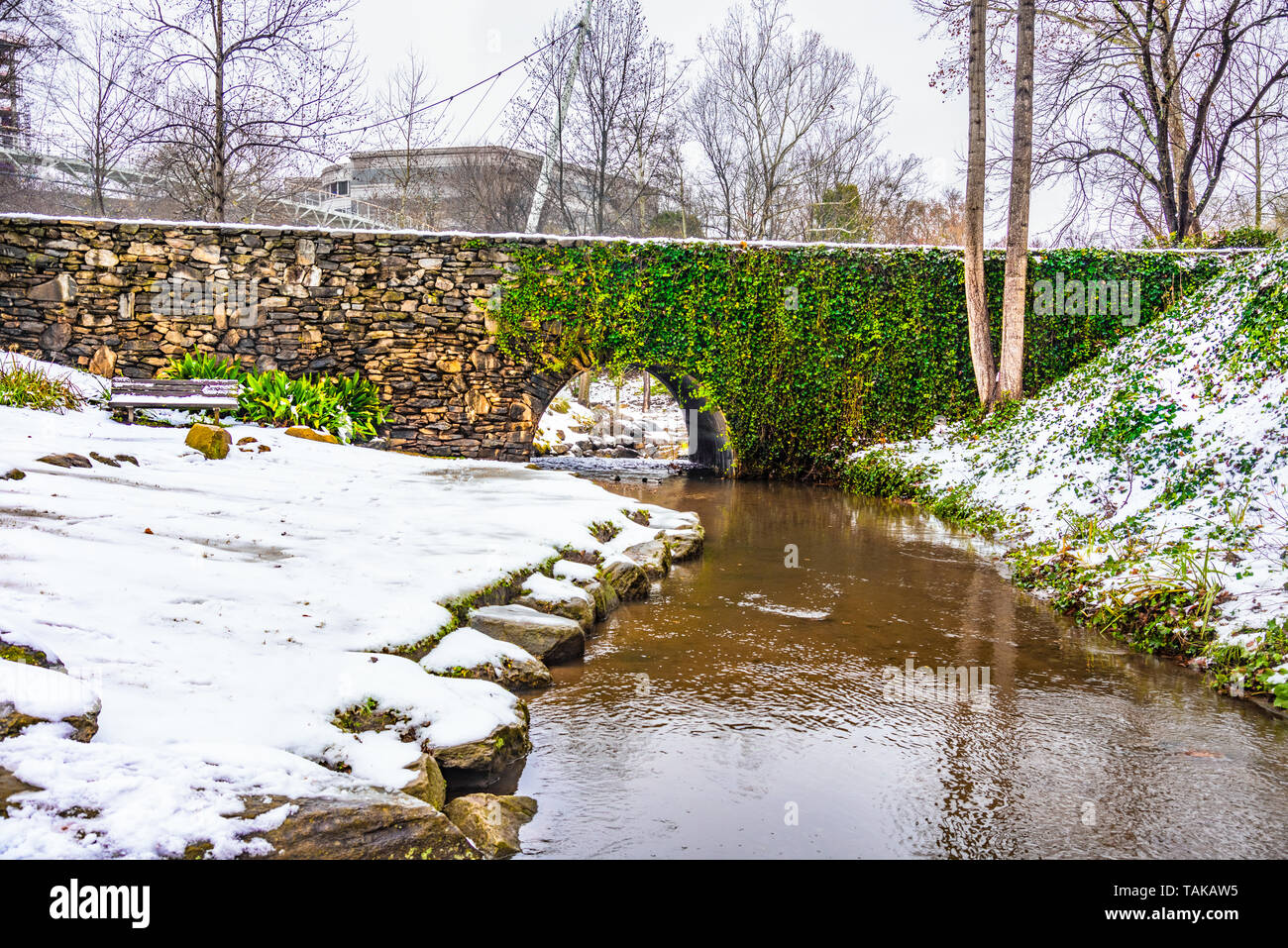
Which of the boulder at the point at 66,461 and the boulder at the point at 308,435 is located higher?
the boulder at the point at 308,435

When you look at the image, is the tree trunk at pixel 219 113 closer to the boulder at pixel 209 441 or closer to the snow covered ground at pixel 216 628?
the boulder at pixel 209 441

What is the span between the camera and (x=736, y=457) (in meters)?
13.6

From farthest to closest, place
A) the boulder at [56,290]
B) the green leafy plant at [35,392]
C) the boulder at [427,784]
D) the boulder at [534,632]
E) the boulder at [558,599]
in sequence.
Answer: the boulder at [56,290] < the green leafy plant at [35,392] < the boulder at [558,599] < the boulder at [534,632] < the boulder at [427,784]

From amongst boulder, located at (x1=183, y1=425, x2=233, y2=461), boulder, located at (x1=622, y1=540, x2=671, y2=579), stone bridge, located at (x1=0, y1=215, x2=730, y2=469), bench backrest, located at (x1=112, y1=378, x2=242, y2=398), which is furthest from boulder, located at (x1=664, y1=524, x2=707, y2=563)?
bench backrest, located at (x1=112, y1=378, x2=242, y2=398)

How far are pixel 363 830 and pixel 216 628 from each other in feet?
5.25

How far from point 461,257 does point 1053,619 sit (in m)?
9.95

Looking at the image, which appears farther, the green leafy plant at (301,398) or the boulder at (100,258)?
the boulder at (100,258)

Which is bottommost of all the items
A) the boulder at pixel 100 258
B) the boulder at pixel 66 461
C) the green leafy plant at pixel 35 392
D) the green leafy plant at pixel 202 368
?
the boulder at pixel 66 461

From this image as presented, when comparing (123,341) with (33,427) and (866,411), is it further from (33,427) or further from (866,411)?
(866,411)

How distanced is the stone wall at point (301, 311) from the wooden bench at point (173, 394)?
9.73 feet

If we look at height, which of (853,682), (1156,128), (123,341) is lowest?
(853,682)

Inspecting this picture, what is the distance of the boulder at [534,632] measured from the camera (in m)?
4.65

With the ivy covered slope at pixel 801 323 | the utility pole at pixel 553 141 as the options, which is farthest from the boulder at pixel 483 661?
the utility pole at pixel 553 141
